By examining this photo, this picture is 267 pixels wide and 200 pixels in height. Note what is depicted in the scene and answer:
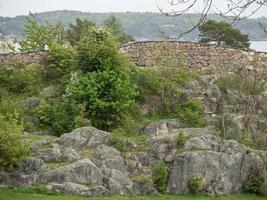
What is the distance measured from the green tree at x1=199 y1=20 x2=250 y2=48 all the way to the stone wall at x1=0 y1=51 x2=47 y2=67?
1579 centimetres

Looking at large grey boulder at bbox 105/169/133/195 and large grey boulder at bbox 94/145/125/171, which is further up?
large grey boulder at bbox 94/145/125/171

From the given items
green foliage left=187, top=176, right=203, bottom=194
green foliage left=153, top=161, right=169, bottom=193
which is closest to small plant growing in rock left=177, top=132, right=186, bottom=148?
green foliage left=153, top=161, right=169, bottom=193

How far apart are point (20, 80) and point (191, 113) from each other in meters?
6.86

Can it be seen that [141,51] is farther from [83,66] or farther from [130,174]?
[130,174]

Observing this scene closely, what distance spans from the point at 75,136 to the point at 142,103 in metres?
5.22

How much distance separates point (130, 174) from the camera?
15938 millimetres

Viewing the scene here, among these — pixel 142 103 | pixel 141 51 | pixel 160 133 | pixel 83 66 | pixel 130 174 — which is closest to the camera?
pixel 130 174

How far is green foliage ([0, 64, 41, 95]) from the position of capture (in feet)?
69.0

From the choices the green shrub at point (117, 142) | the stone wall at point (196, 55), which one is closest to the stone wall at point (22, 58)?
the stone wall at point (196, 55)

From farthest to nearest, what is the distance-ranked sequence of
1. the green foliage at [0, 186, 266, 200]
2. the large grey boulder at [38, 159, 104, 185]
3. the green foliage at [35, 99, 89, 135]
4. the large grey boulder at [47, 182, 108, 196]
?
the green foliage at [35, 99, 89, 135], the large grey boulder at [38, 159, 104, 185], the large grey boulder at [47, 182, 108, 196], the green foliage at [0, 186, 266, 200]

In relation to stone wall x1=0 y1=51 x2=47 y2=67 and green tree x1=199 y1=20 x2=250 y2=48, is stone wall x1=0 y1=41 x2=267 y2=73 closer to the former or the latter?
stone wall x1=0 y1=51 x2=47 y2=67

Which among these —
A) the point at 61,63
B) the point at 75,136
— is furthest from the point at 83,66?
the point at 75,136

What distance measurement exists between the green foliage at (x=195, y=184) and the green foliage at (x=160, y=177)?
721mm

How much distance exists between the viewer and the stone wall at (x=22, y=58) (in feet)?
72.8
